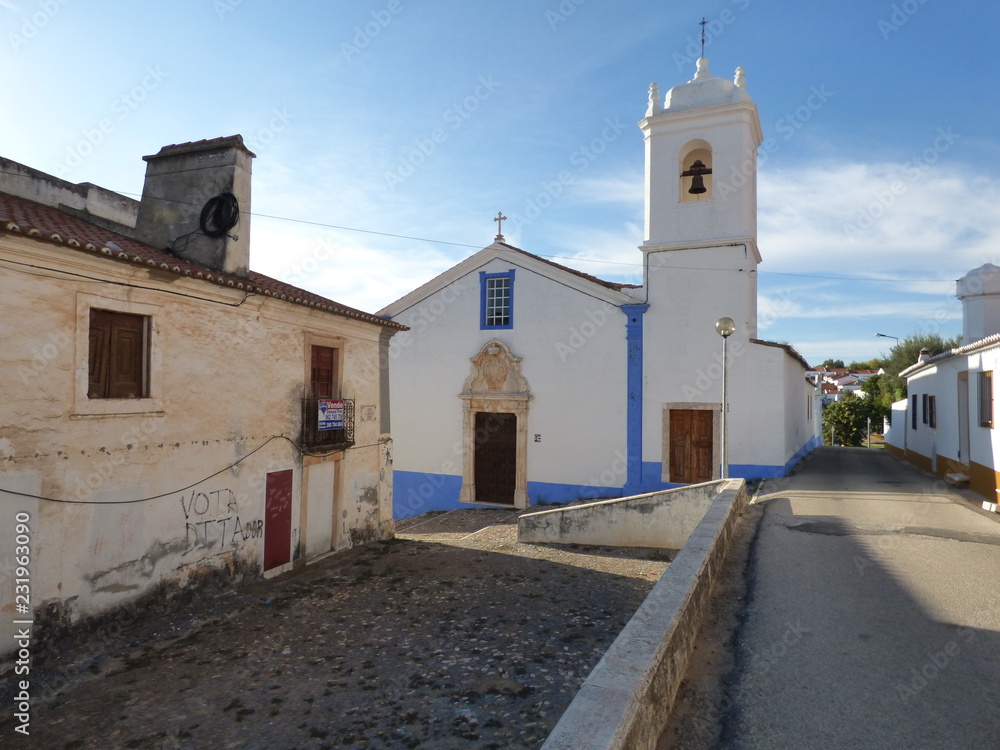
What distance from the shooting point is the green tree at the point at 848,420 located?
39.8 metres

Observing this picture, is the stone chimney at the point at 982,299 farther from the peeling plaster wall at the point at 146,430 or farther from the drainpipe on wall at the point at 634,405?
the peeling plaster wall at the point at 146,430

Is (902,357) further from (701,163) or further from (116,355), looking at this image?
(116,355)

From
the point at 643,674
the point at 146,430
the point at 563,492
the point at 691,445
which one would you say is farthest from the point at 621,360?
the point at 643,674

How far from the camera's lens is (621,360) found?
15906 mm

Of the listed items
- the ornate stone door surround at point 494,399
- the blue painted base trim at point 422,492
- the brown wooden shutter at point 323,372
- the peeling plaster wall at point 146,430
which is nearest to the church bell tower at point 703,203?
the ornate stone door surround at point 494,399

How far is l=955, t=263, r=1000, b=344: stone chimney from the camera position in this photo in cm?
1577

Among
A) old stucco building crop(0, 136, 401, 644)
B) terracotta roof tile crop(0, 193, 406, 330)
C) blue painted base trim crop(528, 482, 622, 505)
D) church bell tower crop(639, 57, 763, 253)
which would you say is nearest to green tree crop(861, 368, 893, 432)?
church bell tower crop(639, 57, 763, 253)

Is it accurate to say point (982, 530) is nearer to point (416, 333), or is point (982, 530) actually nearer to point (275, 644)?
point (275, 644)

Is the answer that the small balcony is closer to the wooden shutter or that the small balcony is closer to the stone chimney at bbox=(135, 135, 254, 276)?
the stone chimney at bbox=(135, 135, 254, 276)

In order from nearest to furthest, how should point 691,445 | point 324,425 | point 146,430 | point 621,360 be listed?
1. point 146,430
2. point 324,425
3. point 691,445
4. point 621,360

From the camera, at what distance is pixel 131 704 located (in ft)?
17.5

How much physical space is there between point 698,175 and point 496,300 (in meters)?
6.30

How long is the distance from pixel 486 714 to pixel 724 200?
13696 millimetres

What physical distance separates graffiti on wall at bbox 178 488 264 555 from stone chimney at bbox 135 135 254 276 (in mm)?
3467
